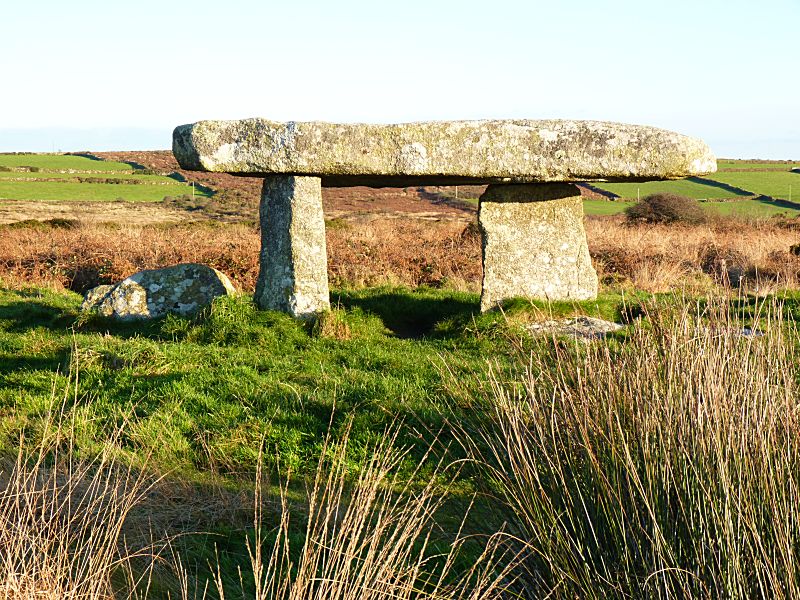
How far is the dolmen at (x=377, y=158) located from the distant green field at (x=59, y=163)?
47.9 meters

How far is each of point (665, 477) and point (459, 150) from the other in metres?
6.98

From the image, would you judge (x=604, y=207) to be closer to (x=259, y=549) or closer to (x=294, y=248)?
(x=294, y=248)

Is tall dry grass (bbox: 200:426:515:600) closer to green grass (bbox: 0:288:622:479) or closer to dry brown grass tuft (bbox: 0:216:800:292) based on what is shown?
green grass (bbox: 0:288:622:479)

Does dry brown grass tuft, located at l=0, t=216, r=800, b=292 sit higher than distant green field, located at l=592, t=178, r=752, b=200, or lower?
lower

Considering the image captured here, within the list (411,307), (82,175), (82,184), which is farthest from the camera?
(82,175)

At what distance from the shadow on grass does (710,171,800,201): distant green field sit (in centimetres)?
3271

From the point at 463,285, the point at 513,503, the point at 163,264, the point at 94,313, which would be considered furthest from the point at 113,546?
the point at 163,264

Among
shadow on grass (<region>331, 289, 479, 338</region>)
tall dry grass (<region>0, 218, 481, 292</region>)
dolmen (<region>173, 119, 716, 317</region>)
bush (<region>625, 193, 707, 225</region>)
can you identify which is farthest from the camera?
bush (<region>625, 193, 707, 225</region>)

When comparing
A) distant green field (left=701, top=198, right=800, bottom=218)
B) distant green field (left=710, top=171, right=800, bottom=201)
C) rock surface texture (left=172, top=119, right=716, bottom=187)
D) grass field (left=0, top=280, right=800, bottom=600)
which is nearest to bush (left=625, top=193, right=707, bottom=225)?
distant green field (left=701, top=198, right=800, bottom=218)

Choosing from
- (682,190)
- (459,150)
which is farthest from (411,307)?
(682,190)

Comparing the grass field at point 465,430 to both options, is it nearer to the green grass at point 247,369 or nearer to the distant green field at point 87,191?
the green grass at point 247,369

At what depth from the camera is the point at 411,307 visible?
35.8 ft

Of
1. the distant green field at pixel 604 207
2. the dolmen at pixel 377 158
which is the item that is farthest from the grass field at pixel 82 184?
the dolmen at pixel 377 158

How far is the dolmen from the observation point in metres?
9.56
